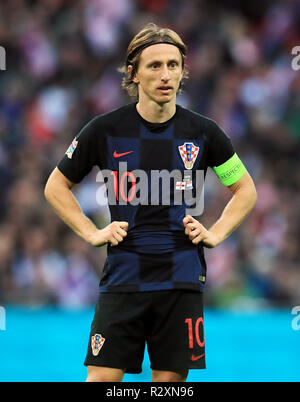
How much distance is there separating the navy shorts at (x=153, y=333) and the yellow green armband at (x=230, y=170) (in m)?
0.64

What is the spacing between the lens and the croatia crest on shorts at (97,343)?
411 centimetres

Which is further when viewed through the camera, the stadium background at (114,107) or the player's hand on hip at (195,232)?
the stadium background at (114,107)

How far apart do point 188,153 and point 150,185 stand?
26cm

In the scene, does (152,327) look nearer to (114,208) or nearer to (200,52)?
(114,208)

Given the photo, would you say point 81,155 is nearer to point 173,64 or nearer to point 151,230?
point 151,230

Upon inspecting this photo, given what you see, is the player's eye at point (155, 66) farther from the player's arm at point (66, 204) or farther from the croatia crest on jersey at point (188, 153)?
the player's arm at point (66, 204)

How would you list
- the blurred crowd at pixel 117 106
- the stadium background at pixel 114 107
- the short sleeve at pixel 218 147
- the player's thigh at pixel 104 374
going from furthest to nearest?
the blurred crowd at pixel 117 106 < the stadium background at pixel 114 107 < the short sleeve at pixel 218 147 < the player's thigh at pixel 104 374

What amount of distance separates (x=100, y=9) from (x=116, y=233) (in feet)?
24.6

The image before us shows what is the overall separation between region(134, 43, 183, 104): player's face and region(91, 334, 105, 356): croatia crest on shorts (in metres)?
1.20

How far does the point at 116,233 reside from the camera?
13.5 feet

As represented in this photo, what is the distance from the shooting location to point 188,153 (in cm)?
423

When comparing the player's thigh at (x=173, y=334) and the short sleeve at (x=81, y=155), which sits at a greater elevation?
the short sleeve at (x=81, y=155)

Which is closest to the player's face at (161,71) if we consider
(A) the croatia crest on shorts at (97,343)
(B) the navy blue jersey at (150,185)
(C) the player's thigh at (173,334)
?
(B) the navy blue jersey at (150,185)
